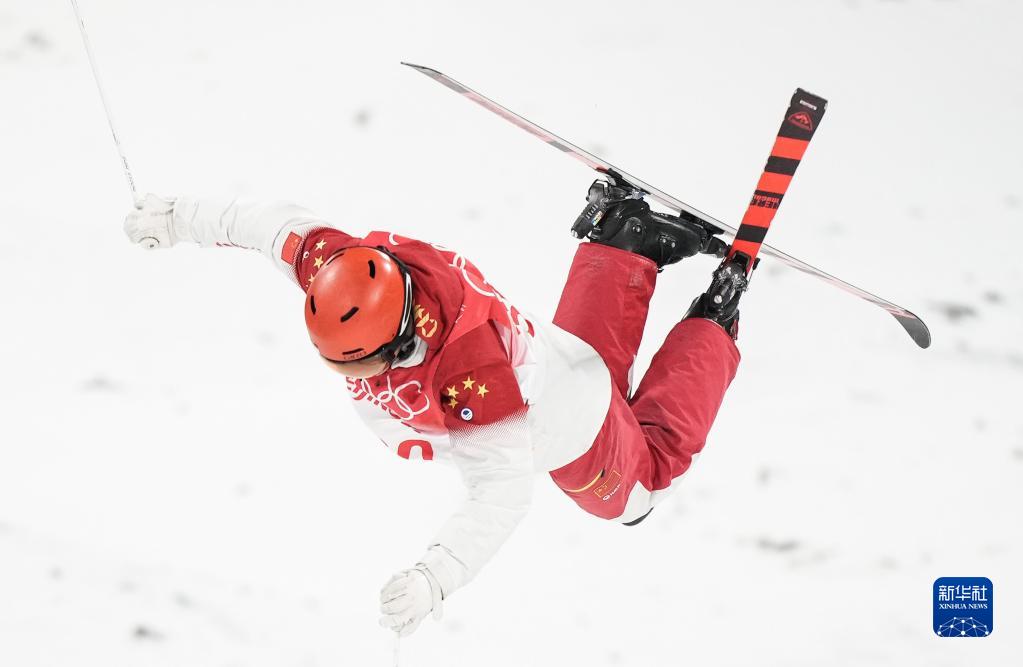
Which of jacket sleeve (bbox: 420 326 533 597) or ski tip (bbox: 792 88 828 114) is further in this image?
ski tip (bbox: 792 88 828 114)

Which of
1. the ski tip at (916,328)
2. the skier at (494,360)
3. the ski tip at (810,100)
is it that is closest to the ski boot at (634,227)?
the skier at (494,360)

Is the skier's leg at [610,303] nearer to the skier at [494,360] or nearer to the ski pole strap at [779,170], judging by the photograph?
the skier at [494,360]

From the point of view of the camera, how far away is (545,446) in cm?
162

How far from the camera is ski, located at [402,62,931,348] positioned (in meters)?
2.10

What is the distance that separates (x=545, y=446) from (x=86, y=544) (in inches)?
40.6

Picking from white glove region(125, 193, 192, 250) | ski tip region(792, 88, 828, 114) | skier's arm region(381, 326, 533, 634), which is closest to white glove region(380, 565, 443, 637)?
skier's arm region(381, 326, 533, 634)

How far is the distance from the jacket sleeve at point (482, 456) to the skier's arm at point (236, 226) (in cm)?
32

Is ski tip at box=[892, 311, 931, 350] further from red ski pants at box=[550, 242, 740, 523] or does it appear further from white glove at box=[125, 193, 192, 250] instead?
white glove at box=[125, 193, 192, 250]

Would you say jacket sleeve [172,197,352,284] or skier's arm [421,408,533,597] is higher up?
jacket sleeve [172,197,352,284]

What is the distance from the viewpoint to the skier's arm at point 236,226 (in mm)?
1633

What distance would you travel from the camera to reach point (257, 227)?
169 centimetres

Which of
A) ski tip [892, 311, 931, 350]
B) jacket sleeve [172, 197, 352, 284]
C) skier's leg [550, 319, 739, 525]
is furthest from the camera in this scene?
ski tip [892, 311, 931, 350]

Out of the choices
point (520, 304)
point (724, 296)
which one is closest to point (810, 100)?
point (724, 296)

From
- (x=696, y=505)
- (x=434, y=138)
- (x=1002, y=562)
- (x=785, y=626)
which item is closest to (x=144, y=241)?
(x=434, y=138)
